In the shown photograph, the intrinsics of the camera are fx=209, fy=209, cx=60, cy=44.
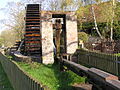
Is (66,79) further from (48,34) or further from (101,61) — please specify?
(48,34)

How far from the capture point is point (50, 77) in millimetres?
8531

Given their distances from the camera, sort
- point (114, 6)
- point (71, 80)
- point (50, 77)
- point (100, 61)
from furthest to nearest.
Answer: point (114, 6)
point (100, 61)
point (50, 77)
point (71, 80)

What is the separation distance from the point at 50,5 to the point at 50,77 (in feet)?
68.1

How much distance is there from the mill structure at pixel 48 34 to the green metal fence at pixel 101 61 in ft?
2.82

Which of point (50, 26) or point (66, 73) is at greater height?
point (50, 26)

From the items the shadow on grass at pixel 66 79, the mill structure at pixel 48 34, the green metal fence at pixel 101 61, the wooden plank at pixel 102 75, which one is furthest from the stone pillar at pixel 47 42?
the wooden plank at pixel 102 75

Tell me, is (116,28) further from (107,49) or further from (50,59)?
(50,59)

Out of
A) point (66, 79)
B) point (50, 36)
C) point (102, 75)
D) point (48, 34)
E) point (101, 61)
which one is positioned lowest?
point (66, 79)

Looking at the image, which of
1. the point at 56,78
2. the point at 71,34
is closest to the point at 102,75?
the point at 56,78

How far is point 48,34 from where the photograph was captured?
1179cm

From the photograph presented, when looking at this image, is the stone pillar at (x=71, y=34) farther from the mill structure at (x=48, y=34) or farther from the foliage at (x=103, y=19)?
the foliage at (x=103, y=19)

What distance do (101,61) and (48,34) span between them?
139 inches

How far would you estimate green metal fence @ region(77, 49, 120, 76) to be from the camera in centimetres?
886

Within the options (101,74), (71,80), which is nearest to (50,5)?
(71,80)
